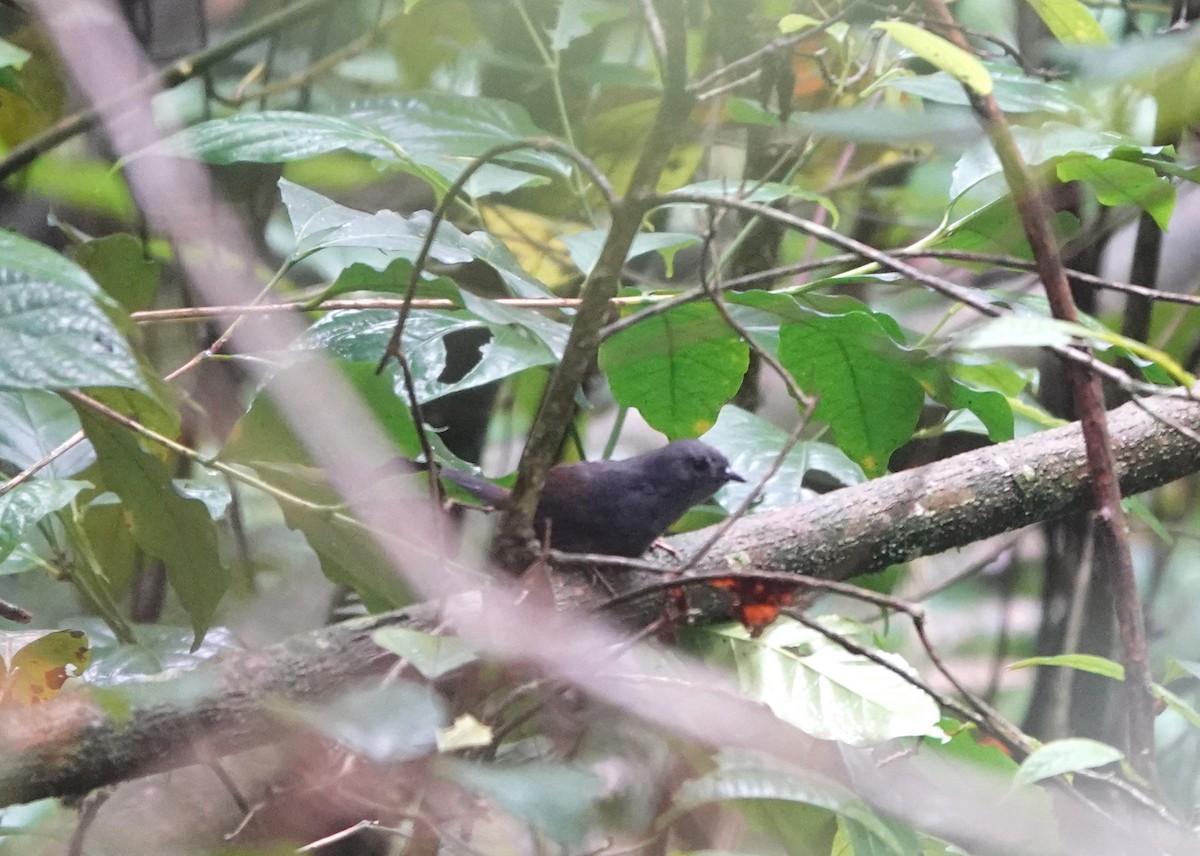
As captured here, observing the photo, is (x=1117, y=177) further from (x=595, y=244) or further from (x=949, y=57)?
(x=595, y=244)

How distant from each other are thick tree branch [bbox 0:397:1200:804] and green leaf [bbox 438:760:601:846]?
376 mm

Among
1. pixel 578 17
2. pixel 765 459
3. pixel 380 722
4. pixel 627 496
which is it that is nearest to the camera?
pixel 380 722

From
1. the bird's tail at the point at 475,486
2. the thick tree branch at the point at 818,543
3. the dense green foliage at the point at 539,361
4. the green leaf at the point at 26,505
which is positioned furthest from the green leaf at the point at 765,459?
the green leaf at the point at 26,505

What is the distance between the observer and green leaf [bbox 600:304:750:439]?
116 cm

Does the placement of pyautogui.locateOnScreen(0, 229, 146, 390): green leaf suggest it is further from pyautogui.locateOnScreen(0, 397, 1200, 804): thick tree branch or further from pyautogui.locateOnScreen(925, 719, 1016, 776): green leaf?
pyautogui.locateOnScreen(925, 719, 1016, 776): green leaf

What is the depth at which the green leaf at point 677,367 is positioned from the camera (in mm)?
1159

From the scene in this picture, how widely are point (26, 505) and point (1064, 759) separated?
3.25 ft

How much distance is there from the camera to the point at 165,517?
1025 millimetres

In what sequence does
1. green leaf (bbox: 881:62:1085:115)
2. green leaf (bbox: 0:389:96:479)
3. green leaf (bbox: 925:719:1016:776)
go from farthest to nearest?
green leaf (bbox: 0:389:96:479) < green leaf (bbox: 925:719:1016:776) < green leaf (bbox: 881:62:1085:115)

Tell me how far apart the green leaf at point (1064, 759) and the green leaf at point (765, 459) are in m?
0.68

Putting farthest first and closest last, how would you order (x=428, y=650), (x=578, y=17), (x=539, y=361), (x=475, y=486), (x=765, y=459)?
(x=578, y=17) → (x=765, y=459) → (x=475, y=486) → (x=539, y=361) → (x=428, y=650)

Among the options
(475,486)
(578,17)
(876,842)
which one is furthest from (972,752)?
(578,17)

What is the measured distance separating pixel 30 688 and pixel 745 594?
71cm

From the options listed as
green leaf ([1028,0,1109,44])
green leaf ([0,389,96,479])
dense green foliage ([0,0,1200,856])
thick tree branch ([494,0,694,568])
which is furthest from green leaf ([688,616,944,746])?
green leaf ([0,389,96,479])
